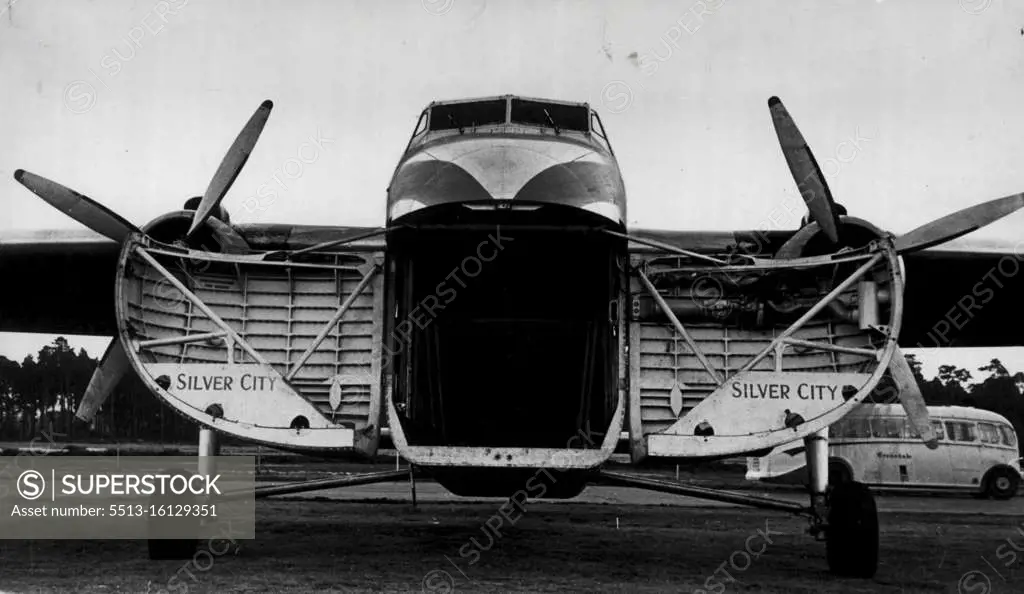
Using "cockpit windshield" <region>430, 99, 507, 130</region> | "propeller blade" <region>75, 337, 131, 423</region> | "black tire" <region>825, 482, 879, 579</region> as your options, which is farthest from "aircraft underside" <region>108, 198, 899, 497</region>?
"propeller blade" <region>75, 337, 131, 423</region>

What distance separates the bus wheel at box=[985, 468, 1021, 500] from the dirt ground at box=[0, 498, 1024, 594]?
44.2 feet

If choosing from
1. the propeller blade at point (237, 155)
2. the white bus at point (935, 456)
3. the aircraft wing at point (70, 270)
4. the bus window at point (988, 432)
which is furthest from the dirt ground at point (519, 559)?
the bus window at point (988, 432)

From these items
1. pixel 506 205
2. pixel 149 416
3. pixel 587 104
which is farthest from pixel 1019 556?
pixel 149 416

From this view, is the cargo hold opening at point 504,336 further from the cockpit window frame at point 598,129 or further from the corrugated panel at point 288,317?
the cockpit window frame at point 598,129

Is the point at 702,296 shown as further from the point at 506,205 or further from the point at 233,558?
the point at 233,558

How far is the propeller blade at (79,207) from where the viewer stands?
827 cm

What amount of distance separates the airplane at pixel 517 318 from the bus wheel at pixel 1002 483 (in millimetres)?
20871

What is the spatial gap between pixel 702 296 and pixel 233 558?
4.75m

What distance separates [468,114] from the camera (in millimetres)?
9109

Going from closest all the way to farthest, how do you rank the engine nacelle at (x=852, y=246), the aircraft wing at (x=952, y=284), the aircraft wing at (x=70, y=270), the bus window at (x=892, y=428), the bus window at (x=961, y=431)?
the engine nacelle at (x=852, y=246) < the aircraft wing at (x=70, y=270) < the aircraft wing at (x=952, y=284) < the bus window at (x=892, y=428) < the bus window at (x=961, y=431)

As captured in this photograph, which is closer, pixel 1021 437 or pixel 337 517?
pixel 337 517

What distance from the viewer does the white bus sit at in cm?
2697

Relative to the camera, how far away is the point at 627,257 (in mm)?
8195

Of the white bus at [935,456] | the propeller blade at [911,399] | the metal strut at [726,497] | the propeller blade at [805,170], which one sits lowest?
the white bus at [935,456]
